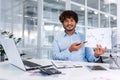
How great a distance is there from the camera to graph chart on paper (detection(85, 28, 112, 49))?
1476 millimetres

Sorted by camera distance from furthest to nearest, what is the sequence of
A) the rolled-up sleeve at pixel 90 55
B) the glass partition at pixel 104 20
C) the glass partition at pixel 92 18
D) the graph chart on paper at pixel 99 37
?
the glass partition at pixel 104 20 < the glass partition at pixel 92 18 < the rolled-up sleeve at pixel 90 55 < the graph chart on paper at pixel 99 37

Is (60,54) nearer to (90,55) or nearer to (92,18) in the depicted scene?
(90,55)

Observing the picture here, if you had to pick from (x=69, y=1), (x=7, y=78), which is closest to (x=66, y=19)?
(x=7, y=78)

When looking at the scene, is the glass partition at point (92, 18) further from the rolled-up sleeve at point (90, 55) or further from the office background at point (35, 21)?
the rolled-up sleeve at point (90, 55)

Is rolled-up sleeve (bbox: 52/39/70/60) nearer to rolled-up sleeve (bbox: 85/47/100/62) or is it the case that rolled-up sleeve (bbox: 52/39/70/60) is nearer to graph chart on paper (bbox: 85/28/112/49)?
rolled-up sleeve (bbox: 85/47/100/62)

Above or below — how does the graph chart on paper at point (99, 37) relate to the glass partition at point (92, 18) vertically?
below

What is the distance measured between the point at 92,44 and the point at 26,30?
149 inches

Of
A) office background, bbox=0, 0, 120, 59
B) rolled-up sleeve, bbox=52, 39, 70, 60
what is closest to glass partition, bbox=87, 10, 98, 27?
office background, bbox=0, 0, 120, 59

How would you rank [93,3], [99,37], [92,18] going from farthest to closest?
1. [93,3]
2. [92,18]
3. [99,37]

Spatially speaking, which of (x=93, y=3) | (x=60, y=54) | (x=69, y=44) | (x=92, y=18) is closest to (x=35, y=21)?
(x=92, y=18)

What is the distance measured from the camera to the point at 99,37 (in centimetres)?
151

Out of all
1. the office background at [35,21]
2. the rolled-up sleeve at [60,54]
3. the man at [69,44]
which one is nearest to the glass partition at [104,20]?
the office background at [35,21]

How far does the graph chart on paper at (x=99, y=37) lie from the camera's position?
148 cm

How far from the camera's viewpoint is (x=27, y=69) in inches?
55.9
